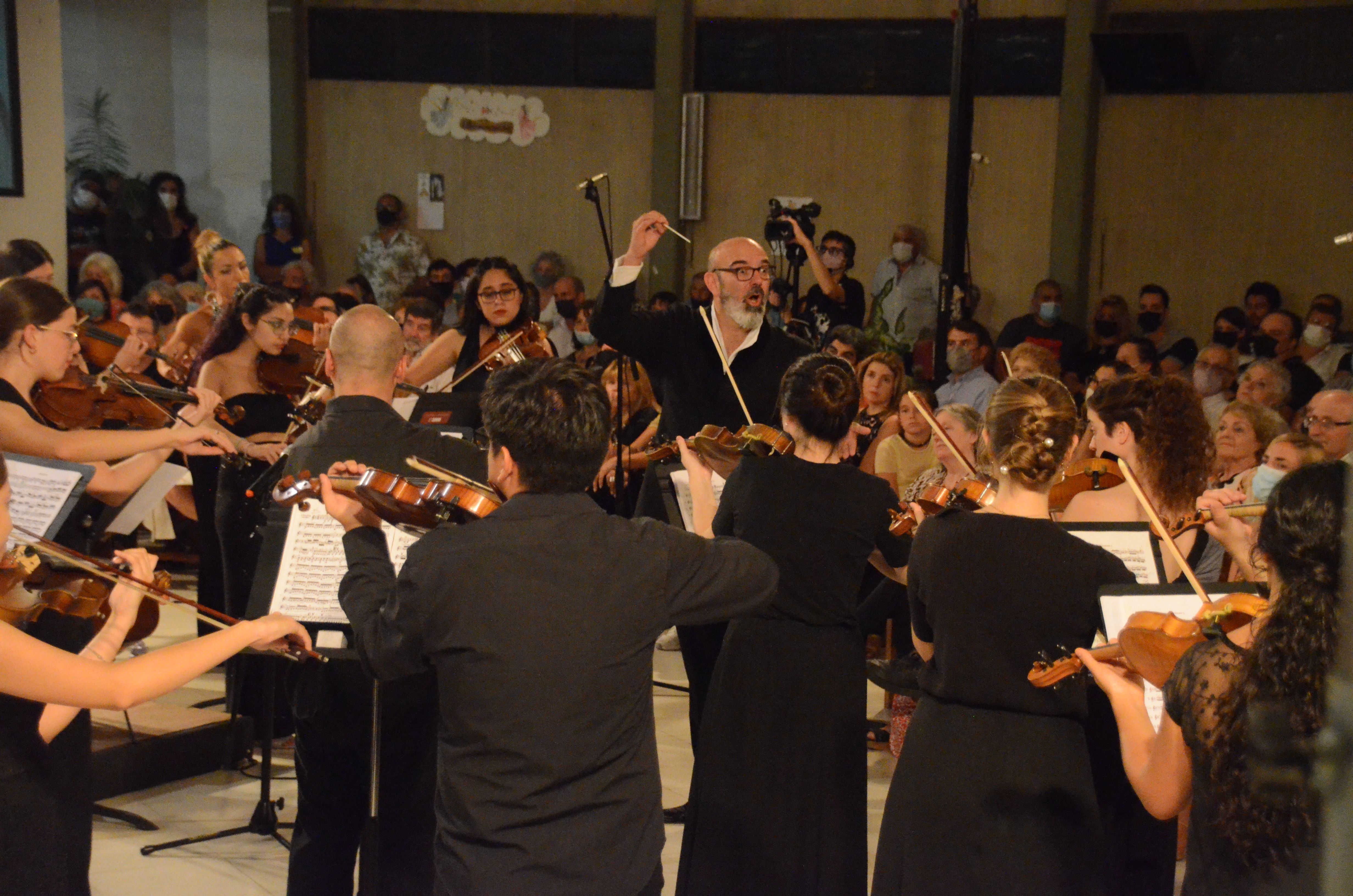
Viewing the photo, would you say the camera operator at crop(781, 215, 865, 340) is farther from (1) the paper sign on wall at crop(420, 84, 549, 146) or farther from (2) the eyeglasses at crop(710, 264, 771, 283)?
(2) the eyeglasses at crop(710, 264, 771, 283)

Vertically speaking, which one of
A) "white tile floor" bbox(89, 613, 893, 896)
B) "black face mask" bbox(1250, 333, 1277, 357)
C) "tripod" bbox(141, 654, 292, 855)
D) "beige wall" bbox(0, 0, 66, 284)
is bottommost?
"white tile floor" bbox(89, 613, 893, 896)

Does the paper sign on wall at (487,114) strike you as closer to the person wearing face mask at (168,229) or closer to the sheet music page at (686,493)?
the person wearing face mask at (168,229)

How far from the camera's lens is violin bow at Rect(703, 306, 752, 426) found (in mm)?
4301

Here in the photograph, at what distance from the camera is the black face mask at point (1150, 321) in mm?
9336

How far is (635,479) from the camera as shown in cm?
686

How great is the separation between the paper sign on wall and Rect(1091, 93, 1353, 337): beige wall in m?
4.63

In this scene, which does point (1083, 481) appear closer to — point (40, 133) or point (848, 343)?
point (848, 343)

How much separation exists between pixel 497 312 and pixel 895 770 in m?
2.86

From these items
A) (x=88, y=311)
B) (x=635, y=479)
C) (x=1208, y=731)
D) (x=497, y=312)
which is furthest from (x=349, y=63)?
(x=1208, y=731)

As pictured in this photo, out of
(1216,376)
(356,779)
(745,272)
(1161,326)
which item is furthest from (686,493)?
(1161,326)

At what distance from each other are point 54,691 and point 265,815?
228 cm

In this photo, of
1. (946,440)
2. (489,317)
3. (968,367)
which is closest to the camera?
(946,440)

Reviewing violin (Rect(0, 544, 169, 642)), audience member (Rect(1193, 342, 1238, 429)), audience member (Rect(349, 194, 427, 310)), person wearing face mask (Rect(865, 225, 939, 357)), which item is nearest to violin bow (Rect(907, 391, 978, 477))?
violin (Rect(0, 544, 169, 642))

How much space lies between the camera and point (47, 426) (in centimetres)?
377
